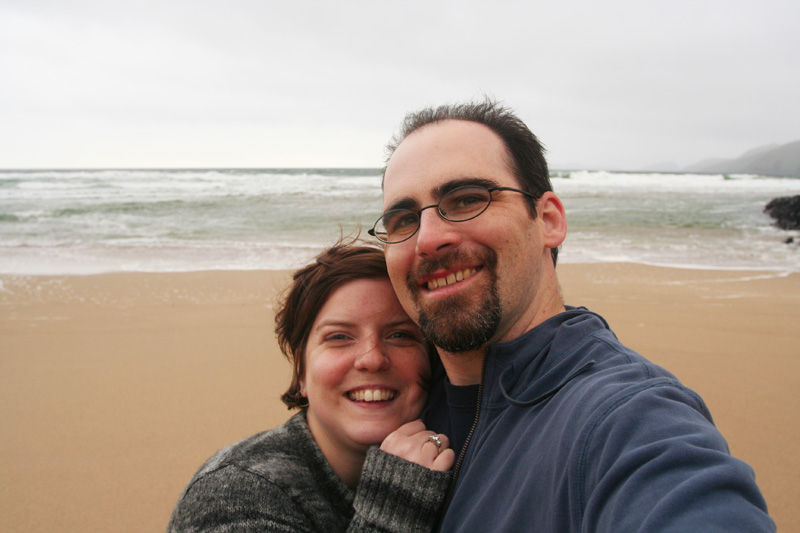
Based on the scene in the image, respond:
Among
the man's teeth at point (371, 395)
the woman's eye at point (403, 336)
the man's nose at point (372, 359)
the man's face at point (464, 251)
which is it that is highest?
the man's face at point (464, 251)

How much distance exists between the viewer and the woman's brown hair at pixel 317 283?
220cm

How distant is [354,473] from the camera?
79.9 inches

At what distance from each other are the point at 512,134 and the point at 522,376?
1.11 metres

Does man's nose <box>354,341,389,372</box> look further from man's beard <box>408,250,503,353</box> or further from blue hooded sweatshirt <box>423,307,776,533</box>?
blue hooded sweatshirt <box>423,307,776,533</box>

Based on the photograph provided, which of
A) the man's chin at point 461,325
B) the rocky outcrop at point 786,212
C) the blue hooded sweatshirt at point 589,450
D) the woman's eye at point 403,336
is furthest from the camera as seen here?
the rocky outcrop at point 786,212

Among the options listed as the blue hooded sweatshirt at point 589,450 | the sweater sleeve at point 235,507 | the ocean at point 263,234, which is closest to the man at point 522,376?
the blue hooded sweatshirt at point 589,450

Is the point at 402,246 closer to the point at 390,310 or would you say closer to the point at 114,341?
the point at 390,310

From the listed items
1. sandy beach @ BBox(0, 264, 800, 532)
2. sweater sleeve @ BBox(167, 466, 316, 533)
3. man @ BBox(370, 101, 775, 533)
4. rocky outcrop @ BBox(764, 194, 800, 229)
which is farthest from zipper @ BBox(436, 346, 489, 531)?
rocky outcrop @ BBox(764, 194, 800, 229)

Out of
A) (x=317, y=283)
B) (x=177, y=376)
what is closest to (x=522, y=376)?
(x=317, y=283)

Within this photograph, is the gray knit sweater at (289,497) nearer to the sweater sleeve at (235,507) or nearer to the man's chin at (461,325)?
the sweater sleeve at (235,507)

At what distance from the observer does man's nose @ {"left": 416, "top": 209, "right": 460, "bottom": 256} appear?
1.78 m

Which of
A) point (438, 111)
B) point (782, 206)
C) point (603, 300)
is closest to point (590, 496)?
point (438, 111)

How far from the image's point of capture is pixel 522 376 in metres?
1.59

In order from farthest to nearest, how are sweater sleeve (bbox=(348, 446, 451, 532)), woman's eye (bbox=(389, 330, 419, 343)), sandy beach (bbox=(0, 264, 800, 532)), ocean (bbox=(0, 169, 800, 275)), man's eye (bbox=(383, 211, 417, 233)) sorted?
ocean (bbox=(0, 169, 800, 275)) → sandy beach (bbox=(0, 264, 800, 532)) → woman's eye (bbox=(389, 330, 419, 343)) → man's eye (bbox=(383, 211, 417, 233)) → sweater sleeve (bbox=(348, 446, 451, 532))
